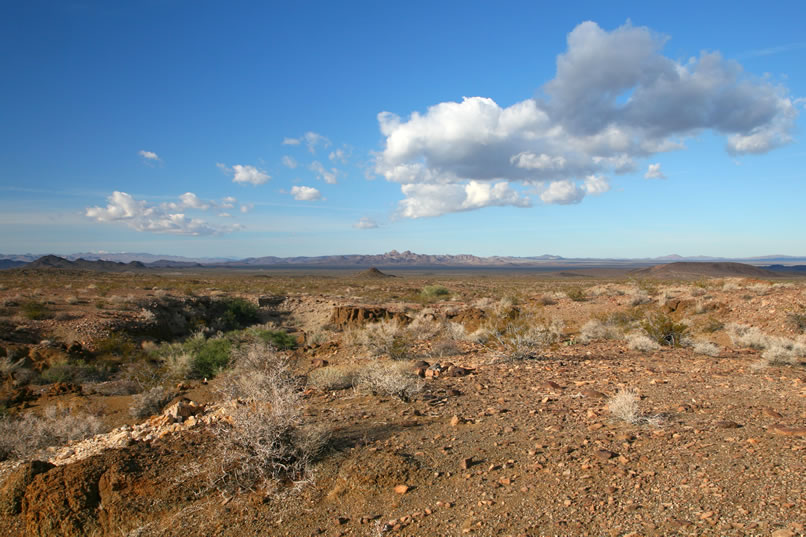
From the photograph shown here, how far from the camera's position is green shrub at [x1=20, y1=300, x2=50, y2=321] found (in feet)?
57.8

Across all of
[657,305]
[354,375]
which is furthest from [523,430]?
[657,305]

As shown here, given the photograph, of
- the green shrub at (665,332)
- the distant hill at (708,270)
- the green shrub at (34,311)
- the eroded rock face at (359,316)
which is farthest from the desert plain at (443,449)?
the distant hill at (708,270)

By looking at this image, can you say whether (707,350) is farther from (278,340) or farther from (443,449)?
(278,340)

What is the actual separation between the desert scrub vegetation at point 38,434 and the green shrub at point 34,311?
12.7 meters

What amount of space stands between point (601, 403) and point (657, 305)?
619 inches

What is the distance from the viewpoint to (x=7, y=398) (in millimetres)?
10000

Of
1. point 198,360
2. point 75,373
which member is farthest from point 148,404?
point 75,373

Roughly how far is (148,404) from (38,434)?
6.75 feet

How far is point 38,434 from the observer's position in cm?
668

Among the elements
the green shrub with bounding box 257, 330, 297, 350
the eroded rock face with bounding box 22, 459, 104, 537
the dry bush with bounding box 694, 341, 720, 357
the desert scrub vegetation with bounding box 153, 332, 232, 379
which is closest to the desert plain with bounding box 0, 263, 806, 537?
the eroded rock face with bounding box 22, 459, 104, 537

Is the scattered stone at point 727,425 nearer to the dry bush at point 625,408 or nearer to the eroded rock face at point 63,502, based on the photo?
the dry bush at point 625,408

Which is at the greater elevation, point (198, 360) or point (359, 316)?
point (359, 316)

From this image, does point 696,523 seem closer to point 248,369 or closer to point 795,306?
point 248,369

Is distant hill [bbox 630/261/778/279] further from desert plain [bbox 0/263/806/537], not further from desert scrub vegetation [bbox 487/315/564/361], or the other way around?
desert plain [bbox 0/263/806/537]
